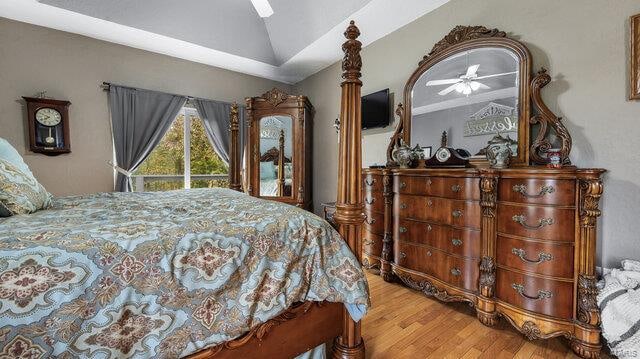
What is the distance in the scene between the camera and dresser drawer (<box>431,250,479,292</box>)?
5.78 feet

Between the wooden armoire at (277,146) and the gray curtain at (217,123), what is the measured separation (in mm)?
421

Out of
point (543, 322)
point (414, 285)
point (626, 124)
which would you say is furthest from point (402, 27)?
point (543, 322)

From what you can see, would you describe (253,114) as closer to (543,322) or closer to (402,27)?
(402,27)

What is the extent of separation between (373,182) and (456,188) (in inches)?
30.8

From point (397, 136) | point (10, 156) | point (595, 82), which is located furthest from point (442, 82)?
point (10, 156)

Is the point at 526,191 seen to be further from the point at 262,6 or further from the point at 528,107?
the point at 262,6

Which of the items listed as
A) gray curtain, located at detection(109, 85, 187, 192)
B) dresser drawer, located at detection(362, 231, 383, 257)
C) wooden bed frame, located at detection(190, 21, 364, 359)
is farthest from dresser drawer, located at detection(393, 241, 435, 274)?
gray curtain, located at detection(109, 85, 187, 192)

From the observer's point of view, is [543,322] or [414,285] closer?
[543,322]

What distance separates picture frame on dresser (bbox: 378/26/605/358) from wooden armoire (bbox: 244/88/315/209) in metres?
1.33

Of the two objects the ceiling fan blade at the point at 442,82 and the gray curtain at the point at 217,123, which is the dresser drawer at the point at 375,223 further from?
the gray curtain at the point at 217,123

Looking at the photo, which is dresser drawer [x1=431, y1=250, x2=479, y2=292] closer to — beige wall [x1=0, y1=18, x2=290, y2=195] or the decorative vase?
the decorative vase

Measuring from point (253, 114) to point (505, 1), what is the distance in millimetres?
2827

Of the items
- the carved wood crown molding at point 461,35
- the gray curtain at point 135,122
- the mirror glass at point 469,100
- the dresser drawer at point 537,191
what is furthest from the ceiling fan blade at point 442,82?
the gray curtain at point 135,122

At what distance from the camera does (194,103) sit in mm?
3623
